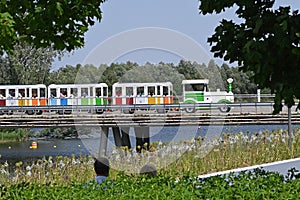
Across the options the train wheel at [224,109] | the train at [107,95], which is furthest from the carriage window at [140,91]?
the train wheel at [224,109]

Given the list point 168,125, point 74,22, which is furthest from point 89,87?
point 74,22

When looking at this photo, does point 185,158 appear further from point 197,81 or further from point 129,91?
point 197,81

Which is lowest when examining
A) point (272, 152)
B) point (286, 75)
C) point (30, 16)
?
point (272, 152)

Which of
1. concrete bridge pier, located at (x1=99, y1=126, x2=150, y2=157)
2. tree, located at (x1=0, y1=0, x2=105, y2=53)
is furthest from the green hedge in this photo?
concrete bridge pier, located at (x1=99, y1=126, x2=150, y2=157)

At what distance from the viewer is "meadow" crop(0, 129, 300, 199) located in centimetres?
472

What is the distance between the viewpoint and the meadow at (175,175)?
472 centimetres

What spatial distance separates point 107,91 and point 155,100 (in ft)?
9.68

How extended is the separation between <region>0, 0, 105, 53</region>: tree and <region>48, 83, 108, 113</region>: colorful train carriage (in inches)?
867

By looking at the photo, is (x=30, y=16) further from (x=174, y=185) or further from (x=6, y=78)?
(x=6, y=78)

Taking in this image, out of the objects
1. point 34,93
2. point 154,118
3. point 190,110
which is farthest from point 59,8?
point 34,93

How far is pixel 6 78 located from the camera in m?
40.5

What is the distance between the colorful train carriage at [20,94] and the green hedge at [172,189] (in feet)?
90.4

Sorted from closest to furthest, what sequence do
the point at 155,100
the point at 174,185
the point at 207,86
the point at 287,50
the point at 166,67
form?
the point at 287,50, the point at 174,185, the point at 166,67, the point at 155,100, the point at 207,86

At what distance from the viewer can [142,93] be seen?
29797 mm
